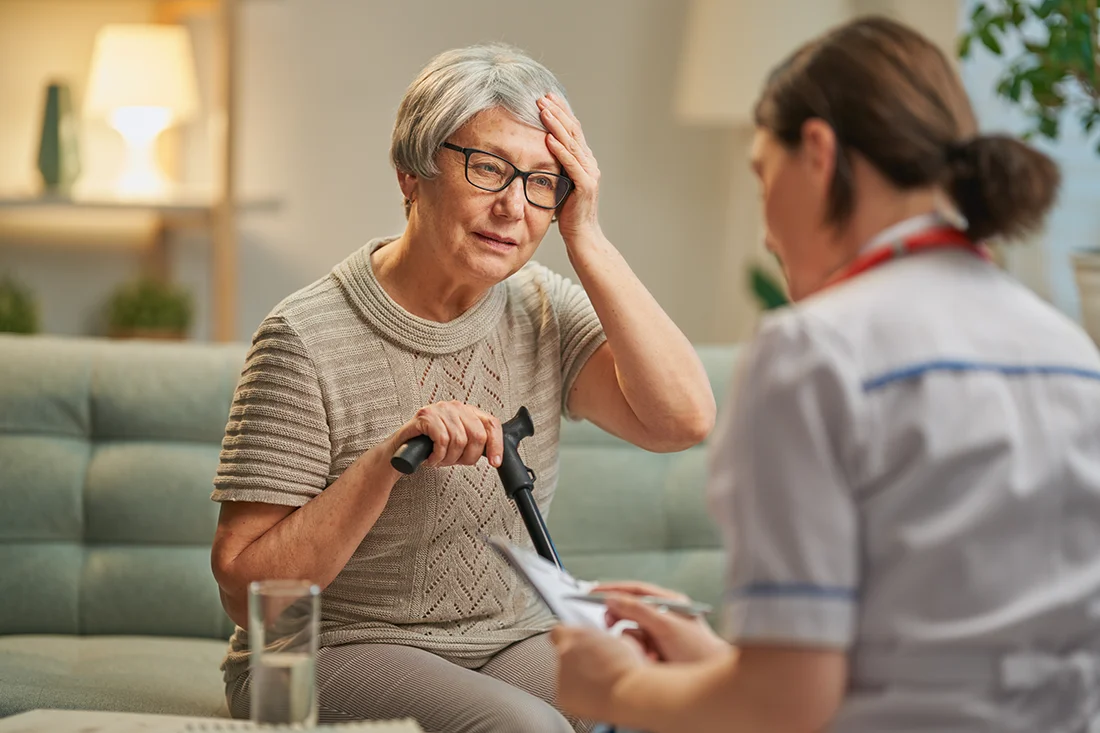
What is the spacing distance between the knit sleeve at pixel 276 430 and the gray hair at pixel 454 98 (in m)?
0.29

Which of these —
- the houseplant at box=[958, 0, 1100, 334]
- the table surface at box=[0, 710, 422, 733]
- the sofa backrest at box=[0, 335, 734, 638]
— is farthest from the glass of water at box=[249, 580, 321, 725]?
the houseplant at box=[958, 0, 1100, 334]

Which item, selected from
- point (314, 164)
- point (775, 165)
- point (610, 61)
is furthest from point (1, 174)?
point (775, 165)

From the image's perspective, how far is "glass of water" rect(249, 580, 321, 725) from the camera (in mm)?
1126

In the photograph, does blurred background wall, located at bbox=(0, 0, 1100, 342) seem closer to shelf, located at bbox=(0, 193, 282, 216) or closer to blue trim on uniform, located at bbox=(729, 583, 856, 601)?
shelf, located at bbox=(0, 193, 282, 216)

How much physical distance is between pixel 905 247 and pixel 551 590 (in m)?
0.43

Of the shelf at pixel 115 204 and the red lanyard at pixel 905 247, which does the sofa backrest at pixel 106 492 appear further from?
the red lanyard at pixel 905 247

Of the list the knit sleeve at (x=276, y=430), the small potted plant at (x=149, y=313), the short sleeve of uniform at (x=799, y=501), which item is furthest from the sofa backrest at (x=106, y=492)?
the short sleeve of uniform at (x=799, y=501)

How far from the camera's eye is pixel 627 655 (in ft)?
3.41

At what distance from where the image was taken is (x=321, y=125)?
375cm

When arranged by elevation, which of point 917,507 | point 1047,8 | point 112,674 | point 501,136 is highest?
point 1047,8

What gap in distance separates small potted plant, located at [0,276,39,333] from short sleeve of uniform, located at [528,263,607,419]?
2.11 meters

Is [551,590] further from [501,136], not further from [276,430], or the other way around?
[501,136]

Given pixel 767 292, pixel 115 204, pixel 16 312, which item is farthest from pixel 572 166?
pixel 16 312

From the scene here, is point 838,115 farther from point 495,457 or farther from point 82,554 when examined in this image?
point 82,554
